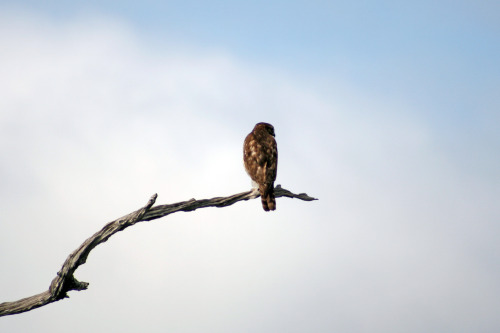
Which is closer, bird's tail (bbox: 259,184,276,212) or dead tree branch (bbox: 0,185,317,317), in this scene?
dead tree branch (bbox: 0,185,317,317)

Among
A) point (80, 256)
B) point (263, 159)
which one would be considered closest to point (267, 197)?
point (263, 159)

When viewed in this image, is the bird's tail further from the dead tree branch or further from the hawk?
the dead tree branch

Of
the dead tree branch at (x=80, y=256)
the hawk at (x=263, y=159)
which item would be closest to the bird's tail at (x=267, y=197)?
the hawk at (x=263, y=159)

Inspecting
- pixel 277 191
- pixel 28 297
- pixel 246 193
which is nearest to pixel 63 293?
pixel 28 297

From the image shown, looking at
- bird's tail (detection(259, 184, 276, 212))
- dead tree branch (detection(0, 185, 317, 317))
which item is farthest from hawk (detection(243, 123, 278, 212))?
dead tree branch (detection(0, 185, 317, 317))

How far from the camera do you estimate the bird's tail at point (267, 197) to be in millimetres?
13070

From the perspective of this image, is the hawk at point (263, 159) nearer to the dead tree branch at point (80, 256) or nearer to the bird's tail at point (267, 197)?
the bird's tail at point (267, 197)

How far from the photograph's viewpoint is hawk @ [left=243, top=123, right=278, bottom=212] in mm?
13148

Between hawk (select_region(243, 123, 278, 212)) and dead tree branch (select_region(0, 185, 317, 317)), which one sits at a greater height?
hawk (select_region(243, 123, 278, 212))

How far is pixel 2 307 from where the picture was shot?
35.6ft

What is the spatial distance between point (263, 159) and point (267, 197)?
116cm

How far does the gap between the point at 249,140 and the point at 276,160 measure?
860 mm

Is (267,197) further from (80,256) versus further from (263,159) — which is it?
(80,256)

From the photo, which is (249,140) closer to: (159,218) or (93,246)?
(159,218)
